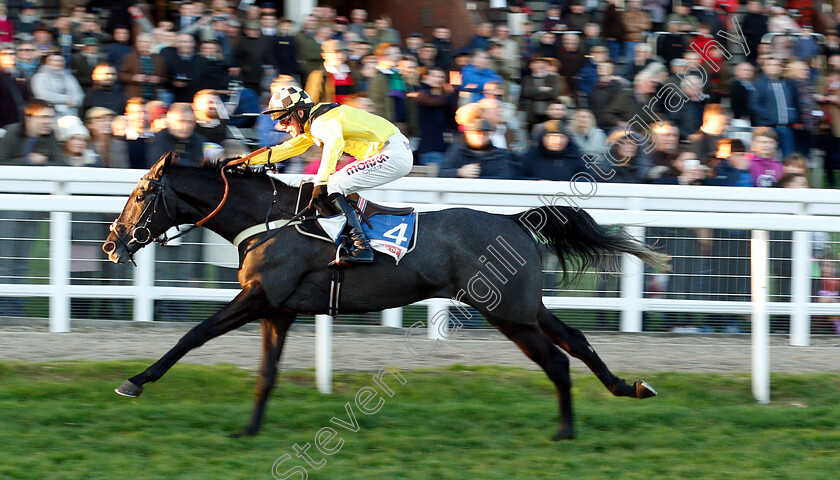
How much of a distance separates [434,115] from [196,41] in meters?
2.31

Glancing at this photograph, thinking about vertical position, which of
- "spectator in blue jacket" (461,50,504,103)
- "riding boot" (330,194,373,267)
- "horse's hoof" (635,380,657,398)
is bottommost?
"horse's hoof" (635,380,657,398)

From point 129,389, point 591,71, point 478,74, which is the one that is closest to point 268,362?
point 129,389

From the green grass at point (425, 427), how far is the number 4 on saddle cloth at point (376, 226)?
2.76ft

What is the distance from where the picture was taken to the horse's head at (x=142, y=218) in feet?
15.4

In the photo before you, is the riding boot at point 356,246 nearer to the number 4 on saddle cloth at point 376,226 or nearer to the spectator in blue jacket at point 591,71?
the number 4 on saddle cloth at point 376,226

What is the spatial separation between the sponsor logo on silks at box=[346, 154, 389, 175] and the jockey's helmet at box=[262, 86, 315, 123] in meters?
Answer: 0.34

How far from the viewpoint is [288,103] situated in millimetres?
4688

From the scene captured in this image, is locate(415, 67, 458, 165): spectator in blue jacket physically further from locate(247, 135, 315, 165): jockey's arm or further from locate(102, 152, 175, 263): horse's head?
locate(102, 152, 175, 263): horse's head

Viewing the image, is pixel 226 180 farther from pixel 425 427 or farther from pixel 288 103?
pixel 425 427

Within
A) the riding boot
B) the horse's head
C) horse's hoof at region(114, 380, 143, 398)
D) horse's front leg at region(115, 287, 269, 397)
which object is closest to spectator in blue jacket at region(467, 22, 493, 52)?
the riding boot

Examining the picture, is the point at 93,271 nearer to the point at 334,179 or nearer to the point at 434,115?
the point at 334,179

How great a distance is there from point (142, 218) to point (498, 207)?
2.22 metres

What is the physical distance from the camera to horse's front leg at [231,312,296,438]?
455 cm

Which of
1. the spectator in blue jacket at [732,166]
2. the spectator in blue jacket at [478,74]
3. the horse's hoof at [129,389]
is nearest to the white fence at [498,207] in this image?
the spectator in blue jacket at [732,166]
